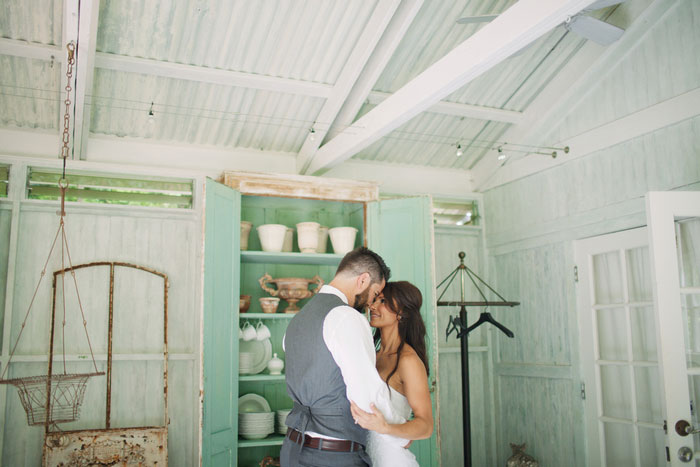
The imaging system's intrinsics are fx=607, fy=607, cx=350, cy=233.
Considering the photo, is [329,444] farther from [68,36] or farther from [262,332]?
[68,36]

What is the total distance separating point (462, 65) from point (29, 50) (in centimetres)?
303

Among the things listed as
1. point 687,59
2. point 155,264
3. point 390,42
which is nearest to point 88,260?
point 155,264

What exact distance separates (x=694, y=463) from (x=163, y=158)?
4546mm

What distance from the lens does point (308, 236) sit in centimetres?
550

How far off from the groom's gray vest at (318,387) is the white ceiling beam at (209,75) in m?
2.61

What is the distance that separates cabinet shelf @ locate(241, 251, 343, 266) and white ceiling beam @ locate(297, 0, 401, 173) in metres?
0.86

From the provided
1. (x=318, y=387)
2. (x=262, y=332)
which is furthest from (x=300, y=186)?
(x=318, y=387)

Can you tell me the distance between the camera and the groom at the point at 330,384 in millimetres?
2598

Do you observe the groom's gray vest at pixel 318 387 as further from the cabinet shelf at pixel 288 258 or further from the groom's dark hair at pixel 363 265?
the cabinet shelf at pixel 288 258

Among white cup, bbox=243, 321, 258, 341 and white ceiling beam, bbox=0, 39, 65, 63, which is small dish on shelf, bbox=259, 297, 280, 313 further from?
white ceiling beam, bbox=0, 39, 65, 63

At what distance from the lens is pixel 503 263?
6129 mm

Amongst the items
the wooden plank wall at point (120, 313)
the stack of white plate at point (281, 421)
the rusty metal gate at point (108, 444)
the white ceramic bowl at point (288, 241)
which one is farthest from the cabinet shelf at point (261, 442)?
the white ceramic bowl at point (288, 241)

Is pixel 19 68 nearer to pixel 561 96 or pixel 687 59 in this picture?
pixel 561 96

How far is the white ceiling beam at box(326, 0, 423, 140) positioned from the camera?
4305mm
